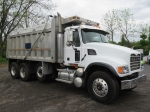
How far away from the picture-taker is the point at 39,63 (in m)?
7.83

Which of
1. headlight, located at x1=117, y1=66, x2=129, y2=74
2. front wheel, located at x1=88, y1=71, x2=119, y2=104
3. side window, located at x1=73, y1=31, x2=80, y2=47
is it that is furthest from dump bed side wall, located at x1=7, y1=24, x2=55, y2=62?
headlight, located at x1=117, y1=66, x2=129, y2=74

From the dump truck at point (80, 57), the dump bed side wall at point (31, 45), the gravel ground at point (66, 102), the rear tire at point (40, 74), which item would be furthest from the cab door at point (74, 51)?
the rear tire at point (40, 74)

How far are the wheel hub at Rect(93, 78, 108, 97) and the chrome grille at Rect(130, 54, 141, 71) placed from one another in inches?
40.4

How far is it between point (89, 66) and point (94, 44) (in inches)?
32.2

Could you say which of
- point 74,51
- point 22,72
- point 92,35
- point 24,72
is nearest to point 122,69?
point 92,35

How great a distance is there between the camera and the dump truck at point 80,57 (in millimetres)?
4754

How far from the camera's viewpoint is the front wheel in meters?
4.68

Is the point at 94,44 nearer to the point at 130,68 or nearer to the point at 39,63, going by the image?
the point at 130,68

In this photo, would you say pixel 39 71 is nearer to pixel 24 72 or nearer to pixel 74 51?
pixel 24 72

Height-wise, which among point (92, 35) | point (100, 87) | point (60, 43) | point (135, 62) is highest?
point (92, 35)

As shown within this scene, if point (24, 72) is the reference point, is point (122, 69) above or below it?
above

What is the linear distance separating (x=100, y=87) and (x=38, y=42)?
415 centimetres

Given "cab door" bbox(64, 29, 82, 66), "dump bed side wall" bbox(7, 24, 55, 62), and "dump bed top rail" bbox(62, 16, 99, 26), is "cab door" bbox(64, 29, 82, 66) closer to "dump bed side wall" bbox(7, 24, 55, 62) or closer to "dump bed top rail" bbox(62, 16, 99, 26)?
"dump bed top rail" bbox(62, 16, 99, 26)

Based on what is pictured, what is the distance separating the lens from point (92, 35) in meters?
5.94
